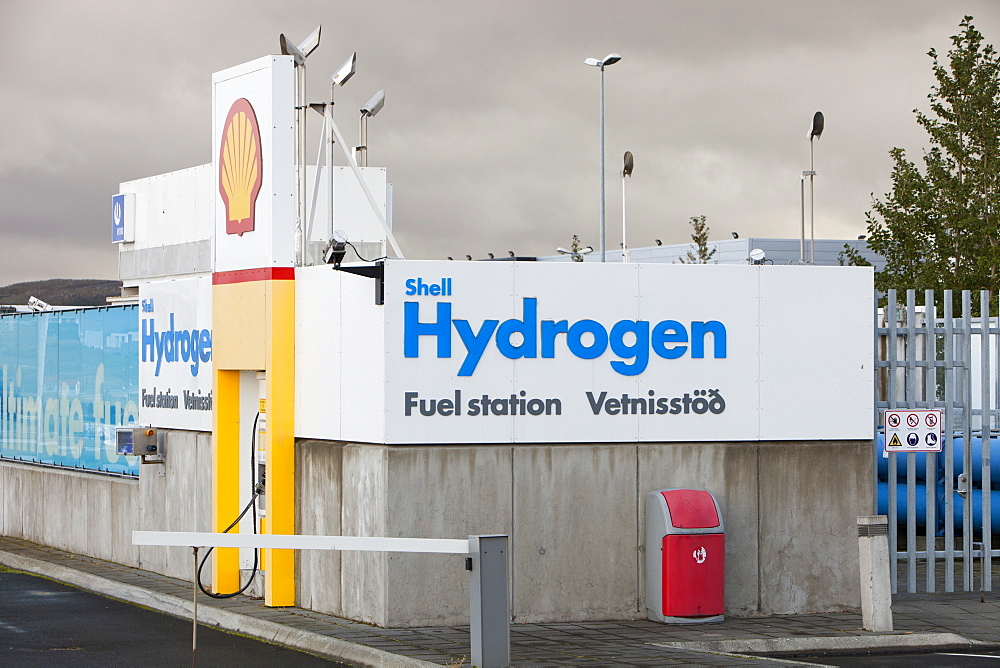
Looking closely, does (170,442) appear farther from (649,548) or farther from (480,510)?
(649,548)

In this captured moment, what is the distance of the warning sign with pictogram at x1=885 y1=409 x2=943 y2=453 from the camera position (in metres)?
14.1

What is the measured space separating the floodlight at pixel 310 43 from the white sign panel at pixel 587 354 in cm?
242

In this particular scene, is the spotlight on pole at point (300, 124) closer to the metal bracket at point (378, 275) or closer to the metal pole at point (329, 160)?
the metal pole at point (329, 160)

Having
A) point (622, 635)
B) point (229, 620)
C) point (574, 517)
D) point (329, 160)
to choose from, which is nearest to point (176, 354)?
point (329, 160)

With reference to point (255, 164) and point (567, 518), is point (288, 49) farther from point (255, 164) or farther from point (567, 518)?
point (567, 518)

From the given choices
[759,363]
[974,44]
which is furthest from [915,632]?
[974,44]

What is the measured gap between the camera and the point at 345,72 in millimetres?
15242

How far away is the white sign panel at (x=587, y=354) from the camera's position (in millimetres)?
12570

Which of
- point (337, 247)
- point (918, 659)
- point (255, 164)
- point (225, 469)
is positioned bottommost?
point (918, 659)

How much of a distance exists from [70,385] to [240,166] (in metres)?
6.33

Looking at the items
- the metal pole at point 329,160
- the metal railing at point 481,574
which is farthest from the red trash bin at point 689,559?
the metal pole at point 329,160

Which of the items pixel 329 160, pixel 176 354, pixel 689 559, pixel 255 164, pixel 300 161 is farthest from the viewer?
pixel 176 354

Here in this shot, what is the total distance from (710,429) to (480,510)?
2.25 meters

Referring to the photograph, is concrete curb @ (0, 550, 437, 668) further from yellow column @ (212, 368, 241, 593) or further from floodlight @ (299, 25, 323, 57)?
floodlight @ (299, 25, 323, 57)
